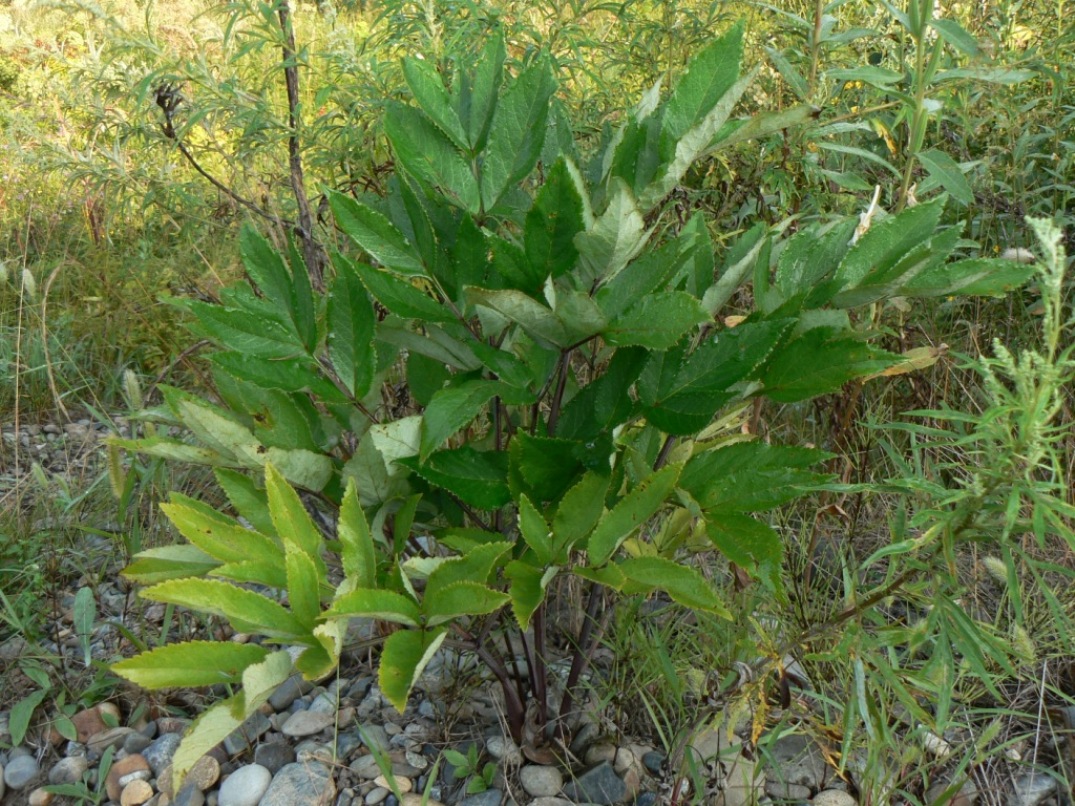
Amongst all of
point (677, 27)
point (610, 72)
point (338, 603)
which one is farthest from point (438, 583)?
point (610, 72)

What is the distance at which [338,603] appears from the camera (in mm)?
972

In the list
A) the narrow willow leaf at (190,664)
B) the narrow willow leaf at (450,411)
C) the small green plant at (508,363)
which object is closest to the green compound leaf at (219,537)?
the small green plant at (508,363)

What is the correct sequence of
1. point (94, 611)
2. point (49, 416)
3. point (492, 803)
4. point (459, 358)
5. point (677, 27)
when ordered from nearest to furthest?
point (459, 358) < point (492, 803) < point (94, 611) < point (677, 27) < point (49, 416)

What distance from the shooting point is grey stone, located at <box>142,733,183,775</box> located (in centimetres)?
181

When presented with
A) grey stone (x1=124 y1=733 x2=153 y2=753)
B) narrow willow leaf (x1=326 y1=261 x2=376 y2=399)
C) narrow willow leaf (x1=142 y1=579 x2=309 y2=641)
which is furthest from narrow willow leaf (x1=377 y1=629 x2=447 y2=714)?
grey stone (x1=124 y1=733 x2=153 y2=753)

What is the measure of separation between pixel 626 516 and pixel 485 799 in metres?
0.73

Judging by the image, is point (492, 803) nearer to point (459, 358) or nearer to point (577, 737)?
point (577, 737)

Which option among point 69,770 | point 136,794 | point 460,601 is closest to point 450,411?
point 460,601

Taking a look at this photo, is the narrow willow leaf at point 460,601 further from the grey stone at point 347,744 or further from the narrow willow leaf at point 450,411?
the grey stone at point 347,744

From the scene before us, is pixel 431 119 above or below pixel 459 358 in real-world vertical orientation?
above

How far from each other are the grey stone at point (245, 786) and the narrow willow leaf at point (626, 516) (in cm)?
92

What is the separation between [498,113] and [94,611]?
1606 mm

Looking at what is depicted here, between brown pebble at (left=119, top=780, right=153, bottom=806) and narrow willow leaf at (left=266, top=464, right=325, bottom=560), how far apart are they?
0.89 meters

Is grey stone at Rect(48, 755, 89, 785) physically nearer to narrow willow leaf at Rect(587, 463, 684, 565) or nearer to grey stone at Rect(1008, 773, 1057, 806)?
narrow willow leaf at Rect(587, 463, 684, 565)
